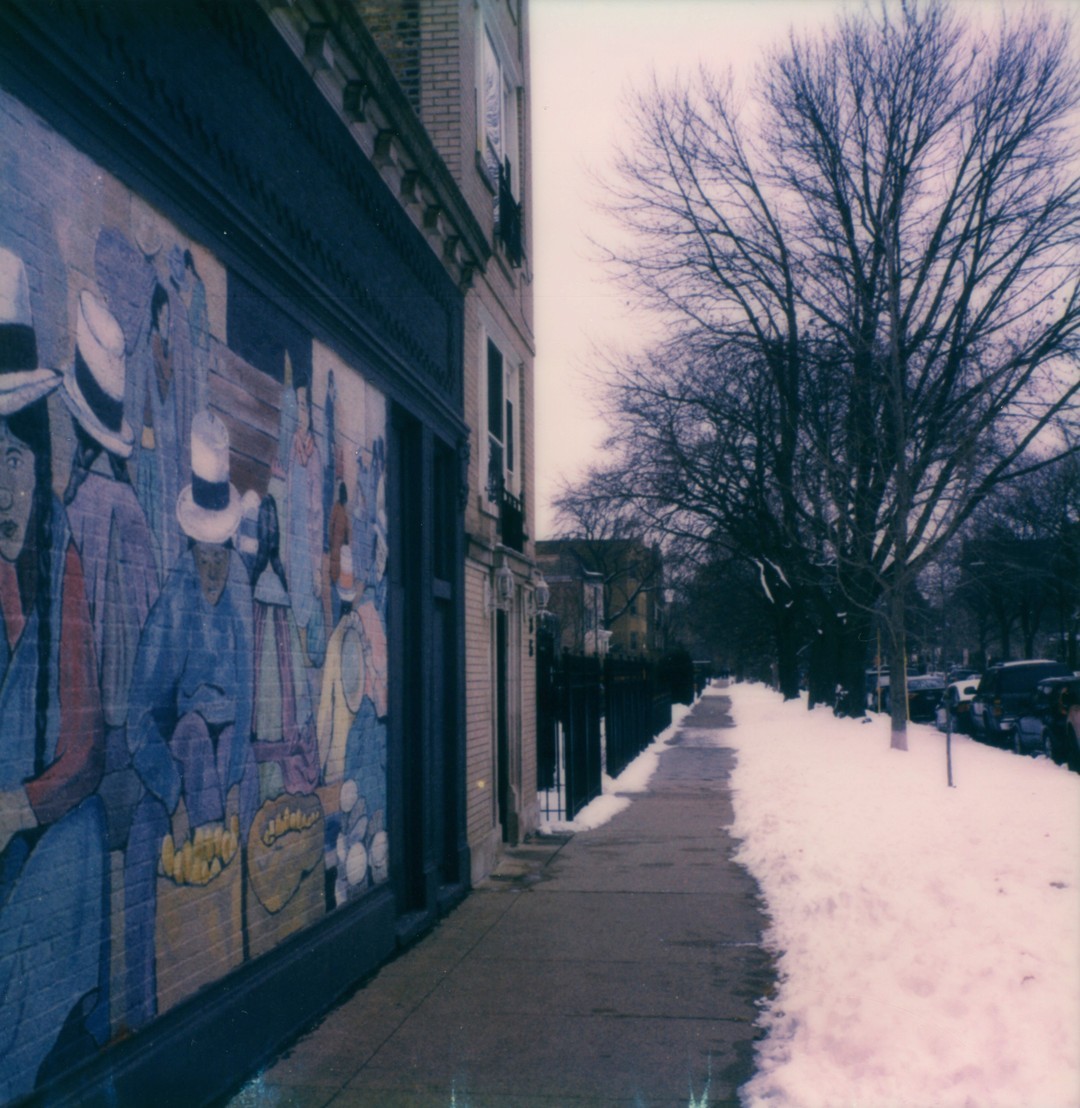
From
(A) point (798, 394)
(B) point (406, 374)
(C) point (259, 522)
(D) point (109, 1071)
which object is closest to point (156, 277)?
(C) point (259, 522)

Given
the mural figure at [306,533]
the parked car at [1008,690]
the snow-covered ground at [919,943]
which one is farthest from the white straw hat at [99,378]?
the parked car at [1008,690]

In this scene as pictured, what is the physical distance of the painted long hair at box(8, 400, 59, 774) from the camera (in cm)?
355

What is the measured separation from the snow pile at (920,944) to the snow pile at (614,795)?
1617 millimetres

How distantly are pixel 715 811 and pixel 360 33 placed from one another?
1071cm

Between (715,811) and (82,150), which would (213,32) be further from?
(715,811)

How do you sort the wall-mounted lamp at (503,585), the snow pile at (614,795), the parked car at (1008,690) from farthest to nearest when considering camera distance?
the parked car at (1008,690) → the snow pile at (614,795) → the wall-mounted lamp at (503,585)

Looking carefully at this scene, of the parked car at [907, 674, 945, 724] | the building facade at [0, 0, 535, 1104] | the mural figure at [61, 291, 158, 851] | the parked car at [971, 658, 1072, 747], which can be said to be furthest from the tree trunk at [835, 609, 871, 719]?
the mural figure at [61, 291, 158, 851]

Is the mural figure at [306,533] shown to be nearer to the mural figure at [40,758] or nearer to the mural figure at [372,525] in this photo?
→ the mural figure at [372,525]

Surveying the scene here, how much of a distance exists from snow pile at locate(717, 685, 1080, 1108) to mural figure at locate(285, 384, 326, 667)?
296 cm

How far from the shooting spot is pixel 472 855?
988 cm

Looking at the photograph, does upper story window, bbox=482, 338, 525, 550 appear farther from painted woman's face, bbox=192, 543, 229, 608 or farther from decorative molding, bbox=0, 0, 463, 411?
painted woman's face, bbox=192, 543, 229, 608

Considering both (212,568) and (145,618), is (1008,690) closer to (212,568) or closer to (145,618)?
(212,568)

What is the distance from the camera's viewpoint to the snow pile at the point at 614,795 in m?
13.7

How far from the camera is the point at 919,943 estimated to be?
691 cm
